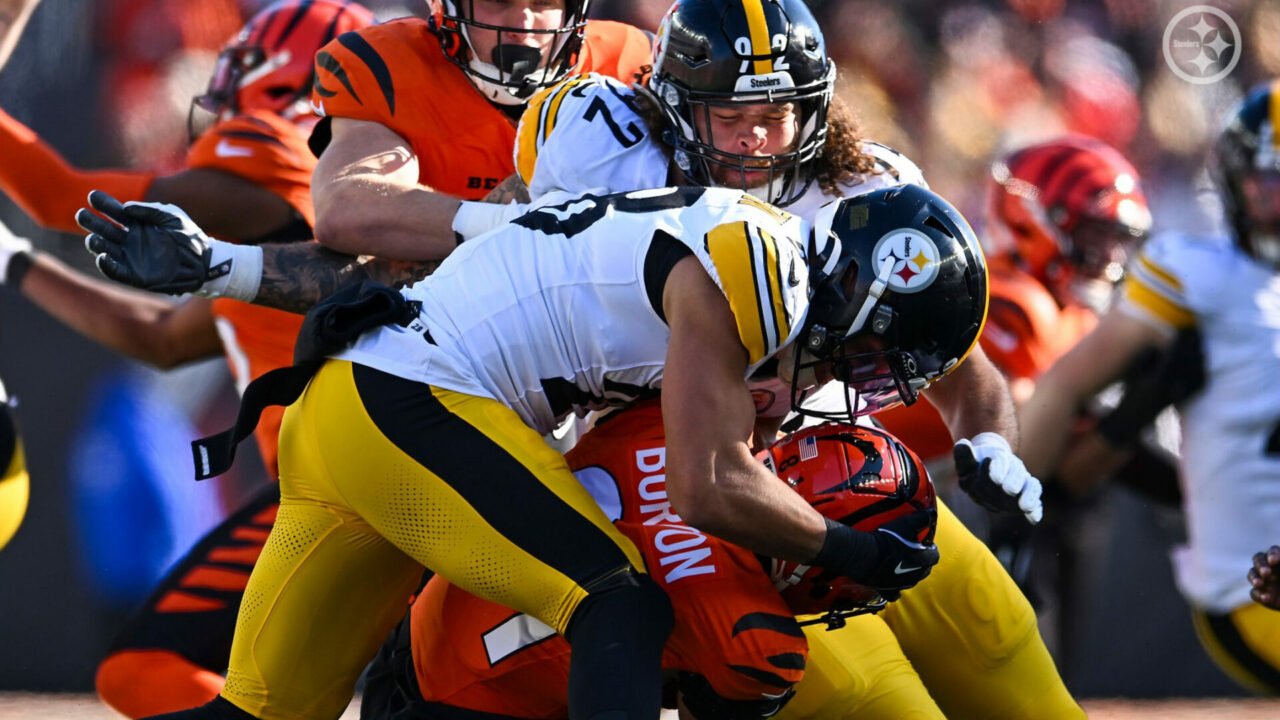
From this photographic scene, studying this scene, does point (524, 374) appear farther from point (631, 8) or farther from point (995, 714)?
point (631, 8)

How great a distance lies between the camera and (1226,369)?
4.41m

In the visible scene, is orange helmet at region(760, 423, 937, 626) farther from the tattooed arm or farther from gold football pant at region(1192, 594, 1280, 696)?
the tattooed arm

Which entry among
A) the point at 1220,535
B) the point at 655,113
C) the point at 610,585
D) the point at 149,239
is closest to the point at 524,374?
the point at 610,585

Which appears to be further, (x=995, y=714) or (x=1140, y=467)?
(x=1140, y=467)

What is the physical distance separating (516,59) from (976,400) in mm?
1287

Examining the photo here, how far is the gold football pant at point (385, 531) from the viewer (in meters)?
2.44

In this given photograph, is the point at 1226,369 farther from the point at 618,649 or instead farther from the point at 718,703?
the point at 618,649

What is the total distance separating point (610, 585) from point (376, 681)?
82 centimetres

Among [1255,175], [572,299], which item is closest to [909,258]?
[572,299]

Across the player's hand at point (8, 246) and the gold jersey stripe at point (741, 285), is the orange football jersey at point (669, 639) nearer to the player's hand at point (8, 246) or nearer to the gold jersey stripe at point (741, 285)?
the gold jersey stripe at point (741, 285)

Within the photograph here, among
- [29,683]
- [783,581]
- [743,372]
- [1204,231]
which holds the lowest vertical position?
[29,683]

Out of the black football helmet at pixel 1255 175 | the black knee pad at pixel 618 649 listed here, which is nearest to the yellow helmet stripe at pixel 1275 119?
the black football helmet at pixel 1255 175

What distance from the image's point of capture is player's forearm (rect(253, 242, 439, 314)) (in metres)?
3.37

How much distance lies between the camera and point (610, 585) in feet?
7.88
